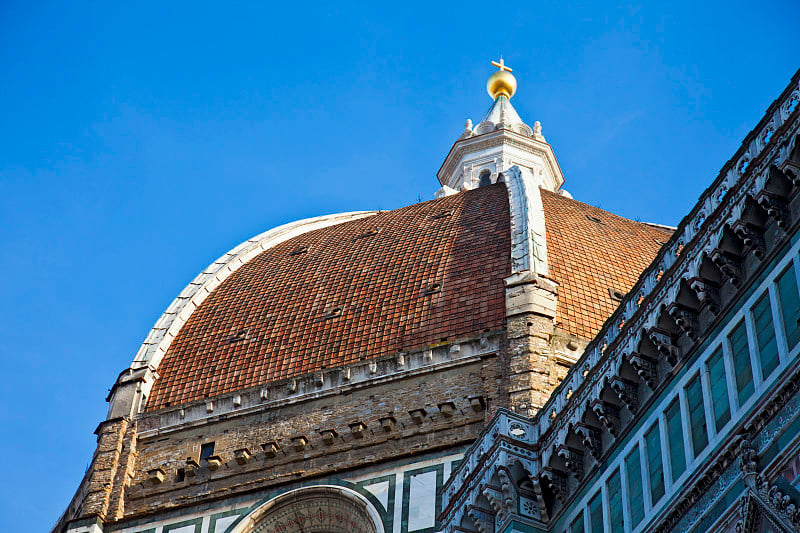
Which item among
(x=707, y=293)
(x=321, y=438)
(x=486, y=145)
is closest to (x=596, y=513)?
(x=707, y=293)

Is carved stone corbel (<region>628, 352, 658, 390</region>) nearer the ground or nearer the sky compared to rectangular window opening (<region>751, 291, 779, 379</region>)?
nearer the sky

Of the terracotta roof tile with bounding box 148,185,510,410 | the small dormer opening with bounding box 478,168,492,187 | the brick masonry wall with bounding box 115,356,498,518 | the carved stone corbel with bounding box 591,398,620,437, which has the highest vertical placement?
the small dormer opening with bounding box 478,168,492,187

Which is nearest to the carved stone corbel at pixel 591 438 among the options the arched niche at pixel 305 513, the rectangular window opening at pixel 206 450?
the arched niche at pixel 305 513

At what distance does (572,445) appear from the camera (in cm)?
2120

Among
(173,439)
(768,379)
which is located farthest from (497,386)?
(768,379)

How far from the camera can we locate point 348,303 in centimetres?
4041

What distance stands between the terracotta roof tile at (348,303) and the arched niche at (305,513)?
3406 millimetres

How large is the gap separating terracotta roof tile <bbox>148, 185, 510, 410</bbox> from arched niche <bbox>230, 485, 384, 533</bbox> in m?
3.41

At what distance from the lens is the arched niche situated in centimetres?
3531

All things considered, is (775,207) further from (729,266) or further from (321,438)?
(321,438)

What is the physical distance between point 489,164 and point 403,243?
47.5 feet

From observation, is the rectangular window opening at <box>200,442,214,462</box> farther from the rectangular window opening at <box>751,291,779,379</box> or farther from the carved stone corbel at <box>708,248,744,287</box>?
the rectangular window opening at <box>751,291,779,379</box>

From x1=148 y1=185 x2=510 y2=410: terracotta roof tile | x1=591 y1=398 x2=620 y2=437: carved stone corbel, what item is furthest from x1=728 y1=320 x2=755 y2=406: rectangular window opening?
x1=148 y1=185 x2=510 y2=410: terracotta roof tile

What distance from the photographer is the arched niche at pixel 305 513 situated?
35.3m
